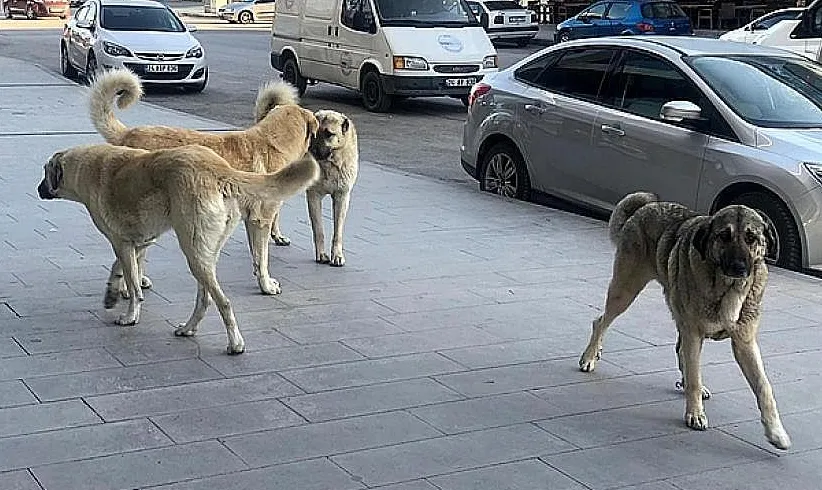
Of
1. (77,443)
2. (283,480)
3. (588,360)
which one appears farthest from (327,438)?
(588,360)

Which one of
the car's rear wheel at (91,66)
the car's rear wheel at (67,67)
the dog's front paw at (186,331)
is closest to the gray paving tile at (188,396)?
the dog's front paw at (186,331)

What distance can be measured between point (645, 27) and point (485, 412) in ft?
91.1

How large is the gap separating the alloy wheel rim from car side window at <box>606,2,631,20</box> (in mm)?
21905

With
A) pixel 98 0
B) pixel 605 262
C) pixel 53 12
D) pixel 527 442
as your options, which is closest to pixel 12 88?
pixel 98 0

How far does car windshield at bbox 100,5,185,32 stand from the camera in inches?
861

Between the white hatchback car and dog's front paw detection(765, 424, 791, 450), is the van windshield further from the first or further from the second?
dog's front paw detection(765, 424, 791, 450)

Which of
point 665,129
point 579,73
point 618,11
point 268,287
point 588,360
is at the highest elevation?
point 618,11

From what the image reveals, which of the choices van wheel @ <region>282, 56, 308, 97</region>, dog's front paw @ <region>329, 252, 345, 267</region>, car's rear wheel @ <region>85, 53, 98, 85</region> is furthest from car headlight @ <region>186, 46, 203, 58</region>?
dog's front paw @ <region>329, 252, 345, 267</region>

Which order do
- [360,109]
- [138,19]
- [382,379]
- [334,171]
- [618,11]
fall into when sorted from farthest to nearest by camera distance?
1. [618,11]
2. [138,19]
3. [360,109]
4. [334,171]
5. [382,379]

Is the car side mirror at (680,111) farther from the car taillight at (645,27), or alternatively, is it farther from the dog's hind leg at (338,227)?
the car taillight at (645,27)

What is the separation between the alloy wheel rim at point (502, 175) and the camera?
1112 cm

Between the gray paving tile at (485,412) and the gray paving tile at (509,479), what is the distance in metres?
0.46

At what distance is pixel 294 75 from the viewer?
21750 mm

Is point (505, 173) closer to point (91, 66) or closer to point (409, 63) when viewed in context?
point (409, 63)
